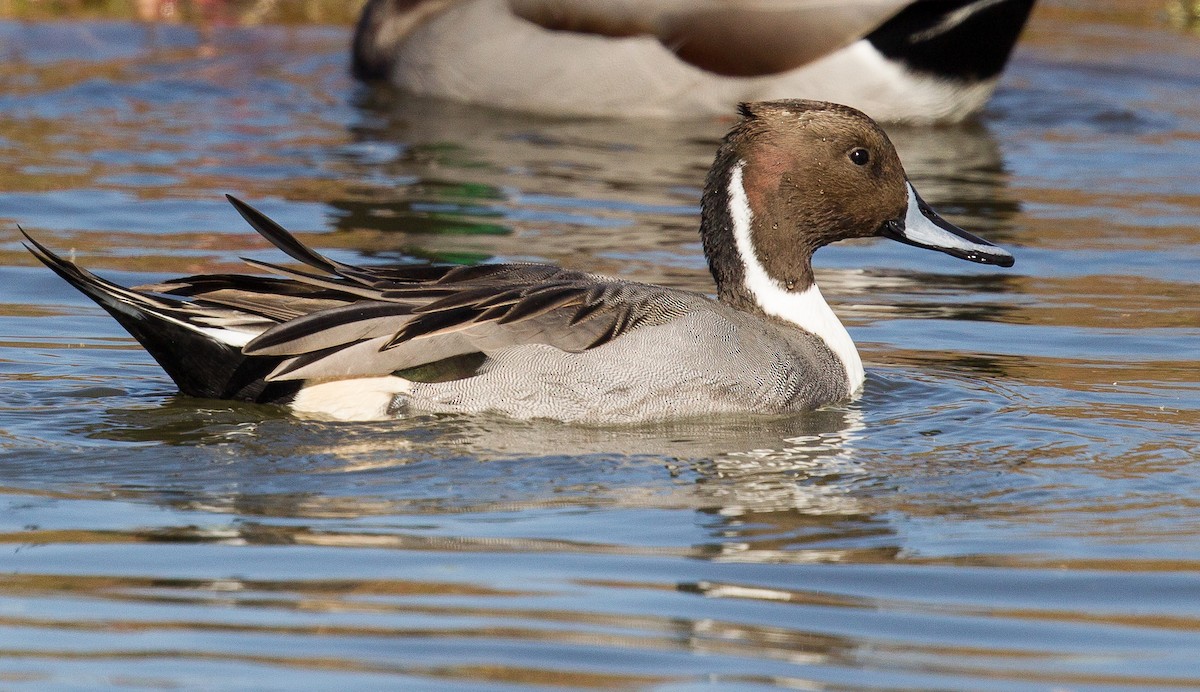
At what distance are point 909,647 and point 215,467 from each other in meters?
1.93

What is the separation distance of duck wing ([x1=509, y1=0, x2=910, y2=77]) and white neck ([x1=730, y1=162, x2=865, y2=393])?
426cm

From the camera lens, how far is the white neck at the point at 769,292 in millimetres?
6047

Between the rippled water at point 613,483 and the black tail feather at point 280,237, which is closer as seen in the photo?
the rippled water at point 613,483

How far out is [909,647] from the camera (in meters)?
3.70

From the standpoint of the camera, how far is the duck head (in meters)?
6.04

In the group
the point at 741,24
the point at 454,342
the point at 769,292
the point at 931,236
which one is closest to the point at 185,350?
the point at 454,342

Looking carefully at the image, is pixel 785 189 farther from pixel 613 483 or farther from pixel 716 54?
pixel 716 54

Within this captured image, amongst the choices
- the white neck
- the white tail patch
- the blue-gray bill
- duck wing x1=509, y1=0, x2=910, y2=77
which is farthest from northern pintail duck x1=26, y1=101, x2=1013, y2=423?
duck wing x1=509, y1=0, x2=910, y2=77

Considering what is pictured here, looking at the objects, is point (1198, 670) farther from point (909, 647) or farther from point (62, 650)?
point (62, 650)

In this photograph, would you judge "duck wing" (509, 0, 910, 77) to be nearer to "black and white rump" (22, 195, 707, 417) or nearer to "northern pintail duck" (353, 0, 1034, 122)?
"northern pintail duck" (353, 0, 1034, 122)

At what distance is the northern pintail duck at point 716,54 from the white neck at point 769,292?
4.26 meters

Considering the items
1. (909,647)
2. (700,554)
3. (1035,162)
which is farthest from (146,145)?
(909,647)

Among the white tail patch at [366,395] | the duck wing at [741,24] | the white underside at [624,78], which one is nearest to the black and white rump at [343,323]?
the white tail patch at [366,395]

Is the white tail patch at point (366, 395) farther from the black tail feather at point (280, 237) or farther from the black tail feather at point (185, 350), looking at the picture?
the black tail feather at point (280, 237)
